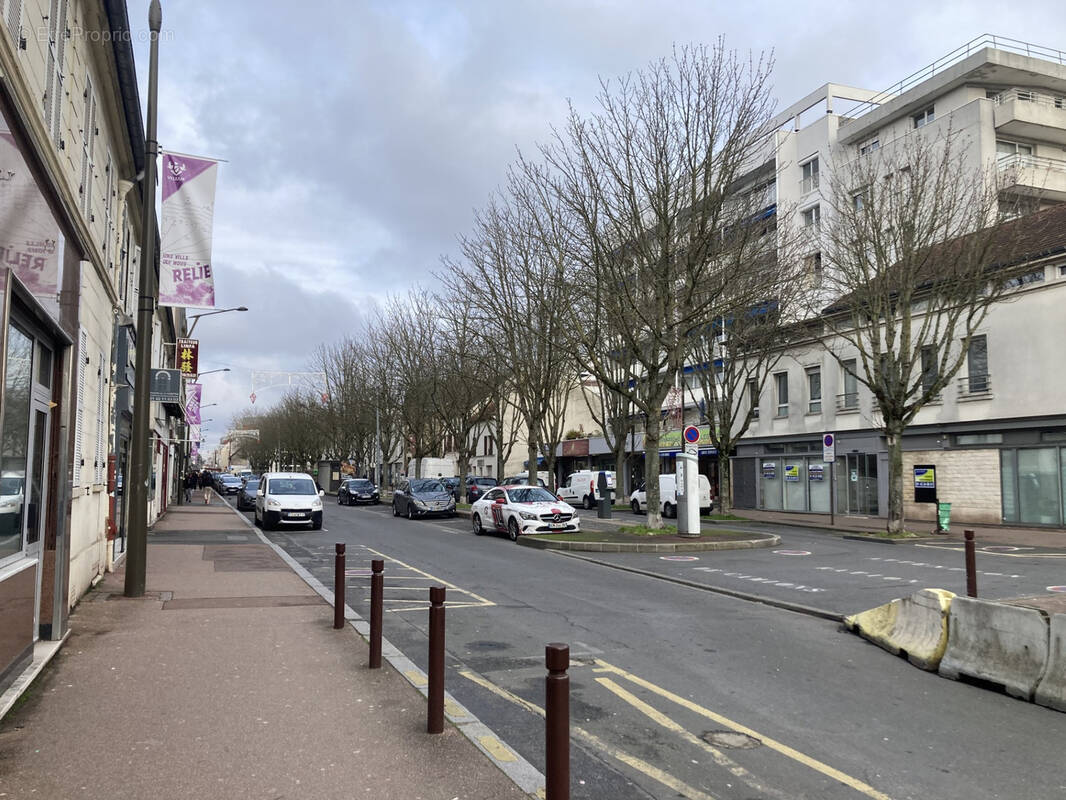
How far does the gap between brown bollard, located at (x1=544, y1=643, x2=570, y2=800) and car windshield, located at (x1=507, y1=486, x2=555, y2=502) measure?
61.7ft

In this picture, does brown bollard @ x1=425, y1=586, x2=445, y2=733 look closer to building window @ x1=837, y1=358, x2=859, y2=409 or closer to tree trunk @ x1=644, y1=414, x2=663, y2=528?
tree trunk @ x1=644, y1=414, x2=663, y2=528

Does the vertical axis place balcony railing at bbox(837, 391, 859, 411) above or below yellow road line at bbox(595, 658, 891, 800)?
above

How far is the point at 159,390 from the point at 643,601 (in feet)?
26.3

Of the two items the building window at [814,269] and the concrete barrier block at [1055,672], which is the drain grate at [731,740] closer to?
the concrete barrier block at [1055,672]

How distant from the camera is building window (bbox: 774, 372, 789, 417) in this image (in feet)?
120

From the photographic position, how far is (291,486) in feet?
85.1

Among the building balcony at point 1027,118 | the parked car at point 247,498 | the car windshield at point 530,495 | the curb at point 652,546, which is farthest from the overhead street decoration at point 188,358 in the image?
the building balcony at point 1027,118

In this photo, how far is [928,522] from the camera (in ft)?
93.2

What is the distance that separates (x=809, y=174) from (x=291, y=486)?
99.7 ft

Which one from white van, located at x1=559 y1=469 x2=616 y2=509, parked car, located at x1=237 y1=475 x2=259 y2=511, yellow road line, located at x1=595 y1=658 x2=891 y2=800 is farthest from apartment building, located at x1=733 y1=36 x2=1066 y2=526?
parked car, located at x1=237 y1=475 x2=259 y2=511

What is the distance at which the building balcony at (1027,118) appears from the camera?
31.6 meters

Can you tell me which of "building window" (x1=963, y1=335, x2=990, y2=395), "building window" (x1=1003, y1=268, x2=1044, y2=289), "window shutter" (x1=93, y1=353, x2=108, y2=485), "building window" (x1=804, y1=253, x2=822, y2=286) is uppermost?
"building window" (x1=804, y1=253, x2=822, y2=286)

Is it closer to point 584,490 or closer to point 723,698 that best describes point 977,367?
point 584,490

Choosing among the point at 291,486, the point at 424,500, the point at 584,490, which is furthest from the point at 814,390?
the point at 291,486
